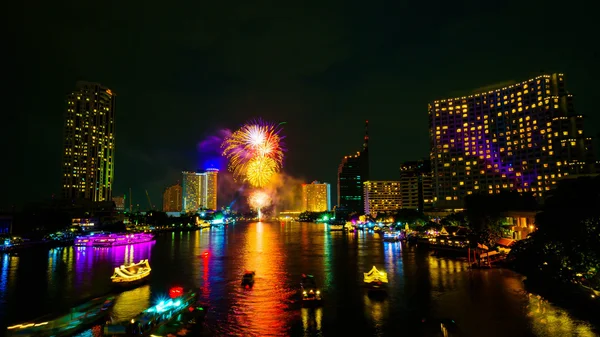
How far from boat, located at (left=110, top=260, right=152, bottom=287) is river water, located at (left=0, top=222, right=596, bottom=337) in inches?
34.5

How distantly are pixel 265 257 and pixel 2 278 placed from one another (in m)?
24.6

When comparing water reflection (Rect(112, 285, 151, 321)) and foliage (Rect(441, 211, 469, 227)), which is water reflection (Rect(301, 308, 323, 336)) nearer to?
water reflection (Rect(112, 285, 151, 321))

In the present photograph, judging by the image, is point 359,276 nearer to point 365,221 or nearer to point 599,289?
point 599,289

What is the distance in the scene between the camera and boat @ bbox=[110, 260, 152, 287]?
94.1 ft

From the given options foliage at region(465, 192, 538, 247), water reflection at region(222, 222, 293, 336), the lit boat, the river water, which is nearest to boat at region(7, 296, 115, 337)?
Answer: the river water

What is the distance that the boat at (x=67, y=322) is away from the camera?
1700cm

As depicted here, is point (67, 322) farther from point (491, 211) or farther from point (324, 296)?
point (491, 211)

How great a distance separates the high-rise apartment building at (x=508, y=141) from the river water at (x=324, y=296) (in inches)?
2378

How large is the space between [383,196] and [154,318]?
161891 millimetres

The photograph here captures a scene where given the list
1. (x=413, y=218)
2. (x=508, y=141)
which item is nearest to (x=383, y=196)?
(x=508, y=141)

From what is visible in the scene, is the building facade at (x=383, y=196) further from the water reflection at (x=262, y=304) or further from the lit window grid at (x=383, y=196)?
the water reflection at (x=262, y=304)

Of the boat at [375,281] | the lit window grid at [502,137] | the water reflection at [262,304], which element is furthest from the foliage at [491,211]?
the lit window grid at [502,137]

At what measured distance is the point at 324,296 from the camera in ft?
85.8

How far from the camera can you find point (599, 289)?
70.2 ft
